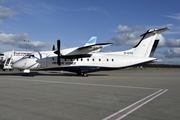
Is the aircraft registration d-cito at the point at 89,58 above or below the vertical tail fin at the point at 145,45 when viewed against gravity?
below

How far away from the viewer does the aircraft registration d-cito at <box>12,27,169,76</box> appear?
81.7ft

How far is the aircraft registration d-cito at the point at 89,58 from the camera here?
81.7 feet

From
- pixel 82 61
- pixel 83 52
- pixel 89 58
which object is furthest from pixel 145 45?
pixel 82 61

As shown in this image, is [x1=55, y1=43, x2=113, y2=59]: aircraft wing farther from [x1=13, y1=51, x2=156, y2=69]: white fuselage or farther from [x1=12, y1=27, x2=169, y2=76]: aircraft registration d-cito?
[x1=13, y1=51, x2=156, y2=69]: white fuselage

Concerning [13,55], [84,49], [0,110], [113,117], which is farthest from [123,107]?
[13,55]

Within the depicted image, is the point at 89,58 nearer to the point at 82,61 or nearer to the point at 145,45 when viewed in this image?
the point at 82,61

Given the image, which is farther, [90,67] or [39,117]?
[90,67]

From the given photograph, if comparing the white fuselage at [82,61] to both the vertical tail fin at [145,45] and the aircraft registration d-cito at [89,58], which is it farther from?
the vertical tail fin at [145,45]

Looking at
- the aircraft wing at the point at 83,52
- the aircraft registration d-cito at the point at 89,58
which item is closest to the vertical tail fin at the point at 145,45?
the aircraft registration d-cito at the point at 89,58

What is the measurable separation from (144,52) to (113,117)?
23702mm

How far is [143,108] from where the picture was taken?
746 cm

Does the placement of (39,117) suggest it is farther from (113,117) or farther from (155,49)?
(155,49)

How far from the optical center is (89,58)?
27.0 m

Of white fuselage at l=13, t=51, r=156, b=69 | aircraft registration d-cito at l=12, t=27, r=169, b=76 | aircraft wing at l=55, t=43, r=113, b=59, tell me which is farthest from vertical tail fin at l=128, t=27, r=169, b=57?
aircraft wing at l=55, t=43, r=113, b=59
